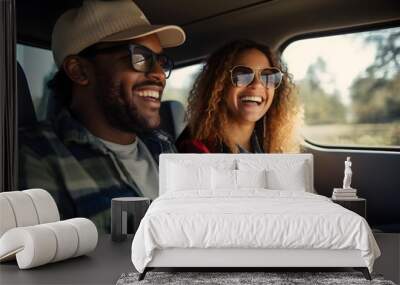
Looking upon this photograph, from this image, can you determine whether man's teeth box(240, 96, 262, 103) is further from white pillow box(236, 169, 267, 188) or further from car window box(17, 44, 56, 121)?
car window box(17, 44, 56, 121)

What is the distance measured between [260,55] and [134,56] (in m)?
1.46

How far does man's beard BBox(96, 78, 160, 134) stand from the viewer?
7.26 meters

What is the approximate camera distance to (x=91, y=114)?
7270 millimetres

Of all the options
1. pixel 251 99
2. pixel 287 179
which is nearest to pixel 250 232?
pixel 287 179

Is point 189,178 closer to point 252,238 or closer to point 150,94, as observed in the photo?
point 150,94

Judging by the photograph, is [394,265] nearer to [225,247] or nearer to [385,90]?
[225,247]

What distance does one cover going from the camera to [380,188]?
24.2ft

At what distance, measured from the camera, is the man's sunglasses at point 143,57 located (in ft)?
23.8

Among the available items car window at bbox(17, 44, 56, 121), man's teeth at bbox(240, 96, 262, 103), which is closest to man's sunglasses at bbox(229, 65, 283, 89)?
man's teeth at bbox(240, 96, 262, 103)

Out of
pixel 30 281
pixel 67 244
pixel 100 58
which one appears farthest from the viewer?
pixel 100 58

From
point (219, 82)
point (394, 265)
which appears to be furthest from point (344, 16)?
point (394, 265)

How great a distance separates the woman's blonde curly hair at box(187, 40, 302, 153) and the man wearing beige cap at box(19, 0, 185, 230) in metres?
0.68

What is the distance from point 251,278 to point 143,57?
334 centimetres

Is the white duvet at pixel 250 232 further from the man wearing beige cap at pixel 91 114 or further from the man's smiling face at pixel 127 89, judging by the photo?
the man's smiling face at pixel 127 89
